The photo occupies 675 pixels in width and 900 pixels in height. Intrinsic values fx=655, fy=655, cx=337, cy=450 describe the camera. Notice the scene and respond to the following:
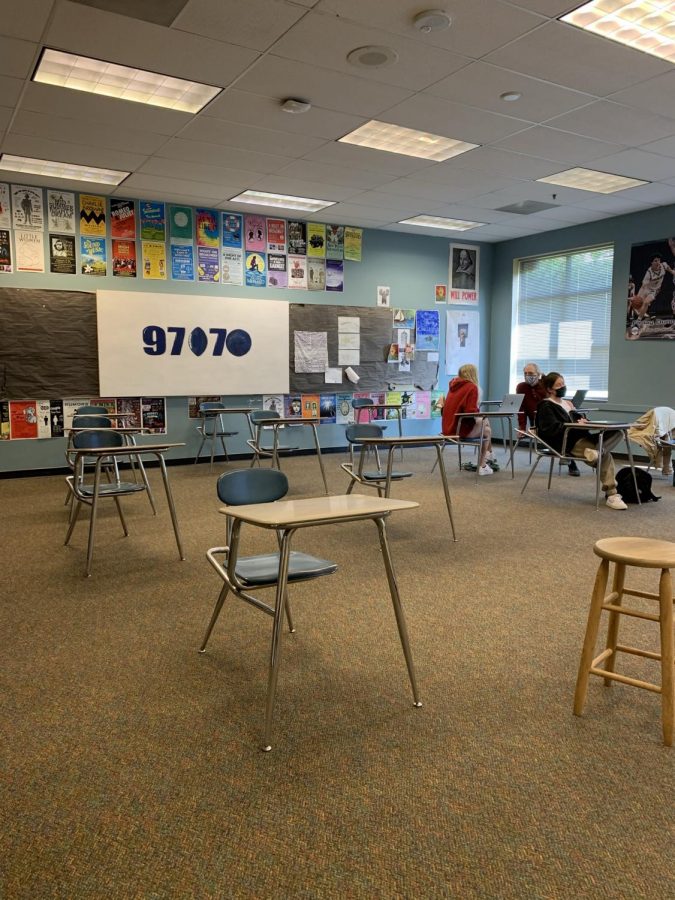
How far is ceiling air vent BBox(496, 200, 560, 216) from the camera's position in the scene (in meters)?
7.84

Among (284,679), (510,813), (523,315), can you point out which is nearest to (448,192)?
(523,315)

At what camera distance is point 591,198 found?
7539mm

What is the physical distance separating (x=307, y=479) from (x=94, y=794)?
5.07m

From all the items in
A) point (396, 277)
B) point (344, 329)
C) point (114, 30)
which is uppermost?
point (114, 30)

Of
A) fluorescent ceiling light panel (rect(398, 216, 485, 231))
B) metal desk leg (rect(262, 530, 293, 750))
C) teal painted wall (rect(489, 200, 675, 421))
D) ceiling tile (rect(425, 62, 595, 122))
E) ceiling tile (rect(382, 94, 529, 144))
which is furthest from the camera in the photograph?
fluorescent ceiling light panel (rect(398, 216, 485, 231))

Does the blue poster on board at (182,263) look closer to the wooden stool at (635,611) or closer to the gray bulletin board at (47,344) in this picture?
the gray bulletin board at (47,344)

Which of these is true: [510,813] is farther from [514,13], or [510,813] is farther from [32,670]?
[514,13]

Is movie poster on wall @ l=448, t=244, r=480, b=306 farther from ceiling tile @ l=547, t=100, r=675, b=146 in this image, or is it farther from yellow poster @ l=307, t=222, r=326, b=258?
ceiling tile @ l=547, t=100, r=675, b=146

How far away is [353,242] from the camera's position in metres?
9.11

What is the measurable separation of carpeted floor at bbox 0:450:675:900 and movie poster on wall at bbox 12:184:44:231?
456cm

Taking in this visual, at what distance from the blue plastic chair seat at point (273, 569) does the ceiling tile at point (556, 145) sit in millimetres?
4420

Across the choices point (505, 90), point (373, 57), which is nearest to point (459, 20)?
point (373, 57)

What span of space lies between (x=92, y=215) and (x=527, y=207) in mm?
5114

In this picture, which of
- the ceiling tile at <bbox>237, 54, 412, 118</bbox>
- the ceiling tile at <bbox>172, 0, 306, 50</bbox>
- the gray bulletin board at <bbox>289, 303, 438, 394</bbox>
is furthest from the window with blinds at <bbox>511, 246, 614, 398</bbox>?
the ceiling tile at <bbox>172, 0, 306, 50</bbox>
